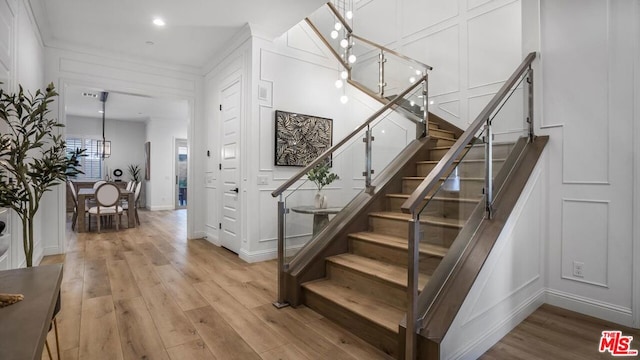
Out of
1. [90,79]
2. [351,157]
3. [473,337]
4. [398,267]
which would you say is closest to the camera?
[473,337]

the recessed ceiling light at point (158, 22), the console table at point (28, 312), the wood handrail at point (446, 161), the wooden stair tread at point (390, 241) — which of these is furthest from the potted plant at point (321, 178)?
the recessed ceiling light at point (158, 22)

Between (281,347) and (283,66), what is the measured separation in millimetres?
3574

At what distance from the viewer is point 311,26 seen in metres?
4.66

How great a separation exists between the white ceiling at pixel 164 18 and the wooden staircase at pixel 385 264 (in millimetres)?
2526

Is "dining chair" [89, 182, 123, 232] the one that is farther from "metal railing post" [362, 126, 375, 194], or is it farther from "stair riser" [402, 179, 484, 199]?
"stair riser" [402, 179, 484, 199]

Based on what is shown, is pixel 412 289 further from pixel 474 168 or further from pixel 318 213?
pixel 318 213

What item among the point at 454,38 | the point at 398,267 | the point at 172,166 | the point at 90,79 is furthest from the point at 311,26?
the point at 172,166

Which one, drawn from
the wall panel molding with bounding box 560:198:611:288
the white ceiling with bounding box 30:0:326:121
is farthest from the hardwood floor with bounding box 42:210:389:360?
the white ceiling with bounding box 30:0:326:121

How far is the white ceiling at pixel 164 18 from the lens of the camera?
3508 millimetres

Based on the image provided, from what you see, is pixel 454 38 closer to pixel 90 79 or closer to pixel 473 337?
pixel 473 337

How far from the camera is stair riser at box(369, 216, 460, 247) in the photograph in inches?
75.5

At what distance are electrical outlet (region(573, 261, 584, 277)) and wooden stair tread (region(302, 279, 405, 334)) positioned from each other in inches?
65.4

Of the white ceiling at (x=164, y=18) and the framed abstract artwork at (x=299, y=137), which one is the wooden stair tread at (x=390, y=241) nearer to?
the framed abstract artwork at (x=299, y=137)

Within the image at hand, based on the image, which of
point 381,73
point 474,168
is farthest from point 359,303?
point 381,73
